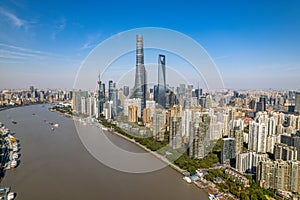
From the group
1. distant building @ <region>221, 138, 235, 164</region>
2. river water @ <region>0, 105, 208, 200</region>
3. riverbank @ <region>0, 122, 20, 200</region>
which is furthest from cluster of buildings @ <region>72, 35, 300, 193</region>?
riverbank @ <region>0, 122, 20, 200</region>

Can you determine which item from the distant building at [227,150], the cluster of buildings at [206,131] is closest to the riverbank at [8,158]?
the cluster of buildings at [206,131]

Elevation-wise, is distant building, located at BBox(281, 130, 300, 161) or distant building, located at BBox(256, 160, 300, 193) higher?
distant building, located at BBox(281, 130, 300, 161)

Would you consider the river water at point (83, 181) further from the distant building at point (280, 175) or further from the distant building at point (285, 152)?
the distant building at point (285, 152)

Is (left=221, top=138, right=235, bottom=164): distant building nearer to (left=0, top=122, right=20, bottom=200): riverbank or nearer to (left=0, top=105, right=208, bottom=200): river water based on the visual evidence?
(left=0, top=105, right=208, bottom=200): river water

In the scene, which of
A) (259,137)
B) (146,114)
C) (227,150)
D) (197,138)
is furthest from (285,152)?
(146,114)

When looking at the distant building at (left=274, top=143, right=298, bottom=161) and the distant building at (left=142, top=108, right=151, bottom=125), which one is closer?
the distant building at (left=274, top=143, right=298, bottom=161)

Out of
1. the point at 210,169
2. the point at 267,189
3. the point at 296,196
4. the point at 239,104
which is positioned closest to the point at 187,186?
the point at 210,169

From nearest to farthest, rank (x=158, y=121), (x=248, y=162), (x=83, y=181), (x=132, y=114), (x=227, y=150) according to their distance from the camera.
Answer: (x=83, y=181), (x=248, y=162), (x=227, y=150), (x=158, y=121), (x=132, y=114)

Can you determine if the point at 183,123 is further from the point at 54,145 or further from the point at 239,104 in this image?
the point at 239,104

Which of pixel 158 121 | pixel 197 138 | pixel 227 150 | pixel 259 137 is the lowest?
pixel 227 150

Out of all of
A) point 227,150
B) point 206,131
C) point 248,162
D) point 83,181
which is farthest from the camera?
point 227,150

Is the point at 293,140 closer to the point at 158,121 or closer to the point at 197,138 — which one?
the point at 197,138

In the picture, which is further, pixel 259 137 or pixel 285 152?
pixel 259 137
